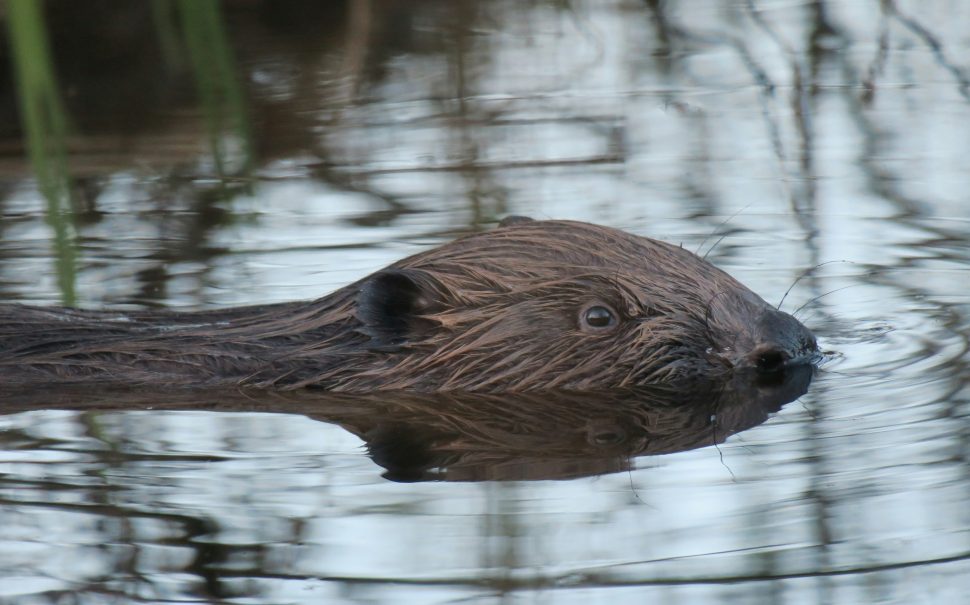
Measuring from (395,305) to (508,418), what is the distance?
49 centimetres

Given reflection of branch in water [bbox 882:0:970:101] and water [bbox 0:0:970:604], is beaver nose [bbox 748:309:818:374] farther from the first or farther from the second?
reflection of branch in water [bbox 882:0:970:101]

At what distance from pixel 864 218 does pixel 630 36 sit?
13.2 feet

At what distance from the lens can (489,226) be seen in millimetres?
5902

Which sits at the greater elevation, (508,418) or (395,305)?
(395,305)

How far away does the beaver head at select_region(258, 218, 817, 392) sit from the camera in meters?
4.35

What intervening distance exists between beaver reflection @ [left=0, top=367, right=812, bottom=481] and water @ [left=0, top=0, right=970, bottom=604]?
0.07m

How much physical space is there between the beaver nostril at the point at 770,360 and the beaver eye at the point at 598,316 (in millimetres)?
414

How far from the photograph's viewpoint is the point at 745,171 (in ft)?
21.3

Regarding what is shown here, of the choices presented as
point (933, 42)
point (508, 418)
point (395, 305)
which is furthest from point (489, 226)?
point (933, 42)

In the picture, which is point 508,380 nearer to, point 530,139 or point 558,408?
point 558,408

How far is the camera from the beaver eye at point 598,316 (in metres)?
4.38

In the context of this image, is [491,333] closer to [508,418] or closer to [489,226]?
[508,418]

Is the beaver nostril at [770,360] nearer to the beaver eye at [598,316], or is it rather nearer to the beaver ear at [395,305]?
the beaver eye at [598,316]

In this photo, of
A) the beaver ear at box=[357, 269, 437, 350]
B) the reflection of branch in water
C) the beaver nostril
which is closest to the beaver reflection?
the beaver nostril
